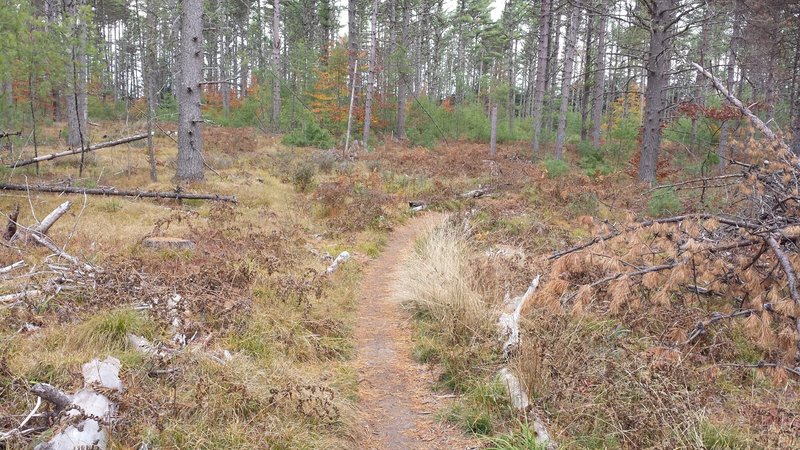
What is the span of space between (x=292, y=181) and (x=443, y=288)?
825 centimetres

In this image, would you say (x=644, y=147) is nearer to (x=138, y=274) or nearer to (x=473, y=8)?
(x=138, y=274)

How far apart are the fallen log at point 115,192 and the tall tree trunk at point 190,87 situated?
1.99 metres

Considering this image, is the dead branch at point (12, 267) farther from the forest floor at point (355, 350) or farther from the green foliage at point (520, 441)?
the green foliage at point (520, 441)

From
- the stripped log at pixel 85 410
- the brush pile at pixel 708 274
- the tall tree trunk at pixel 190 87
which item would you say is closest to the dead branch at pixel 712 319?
the brush pile at pixel 708 274

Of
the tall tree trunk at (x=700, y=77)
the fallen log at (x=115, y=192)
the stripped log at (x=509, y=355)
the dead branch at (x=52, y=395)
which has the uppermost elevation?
the tall tree trunk at (x=700, y=77)

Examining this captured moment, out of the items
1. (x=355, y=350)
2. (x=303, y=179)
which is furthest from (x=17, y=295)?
(x=303, y=179)

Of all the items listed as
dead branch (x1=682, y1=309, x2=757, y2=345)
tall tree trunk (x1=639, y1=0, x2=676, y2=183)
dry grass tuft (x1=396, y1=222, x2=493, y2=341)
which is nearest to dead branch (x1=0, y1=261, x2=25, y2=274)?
dry grass tuft (x1=396, y1=222, x2=493, y2=341)

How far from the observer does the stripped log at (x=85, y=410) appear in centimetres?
263

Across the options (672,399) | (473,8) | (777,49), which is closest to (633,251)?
(672,399)

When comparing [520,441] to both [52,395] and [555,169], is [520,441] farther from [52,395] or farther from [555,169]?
[555,169]

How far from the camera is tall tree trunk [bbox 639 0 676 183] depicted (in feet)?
37.2

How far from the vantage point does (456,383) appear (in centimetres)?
420

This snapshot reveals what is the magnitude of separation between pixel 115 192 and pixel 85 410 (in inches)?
280

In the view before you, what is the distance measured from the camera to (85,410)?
2857 mm
